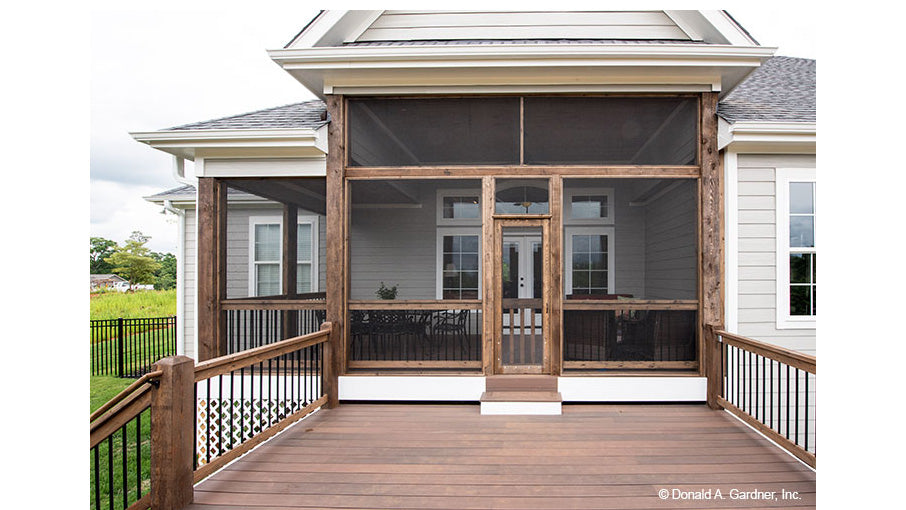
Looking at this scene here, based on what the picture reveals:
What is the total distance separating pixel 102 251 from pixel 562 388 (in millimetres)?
26297

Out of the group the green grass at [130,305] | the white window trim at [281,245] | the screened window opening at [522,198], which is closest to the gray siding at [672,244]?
the screened window opening at [522,198]

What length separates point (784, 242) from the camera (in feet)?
15.8

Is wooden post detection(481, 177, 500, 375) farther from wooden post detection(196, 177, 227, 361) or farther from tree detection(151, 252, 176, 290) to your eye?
tree detection(151, 252, 176, 290)

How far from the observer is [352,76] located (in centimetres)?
480

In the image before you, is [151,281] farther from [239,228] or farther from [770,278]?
[770,278]

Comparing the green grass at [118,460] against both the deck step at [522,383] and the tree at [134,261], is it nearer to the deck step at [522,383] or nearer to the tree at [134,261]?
the deck step at [522,383]

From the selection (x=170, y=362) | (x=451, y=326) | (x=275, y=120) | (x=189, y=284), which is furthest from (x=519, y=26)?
(x=189, y=284)

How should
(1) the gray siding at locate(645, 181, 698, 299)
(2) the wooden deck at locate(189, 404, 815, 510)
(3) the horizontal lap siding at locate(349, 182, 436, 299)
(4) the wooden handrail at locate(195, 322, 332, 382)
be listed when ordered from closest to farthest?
→ (2) the wooden deck at locate(189, 404, 815, 510) → (4) the wooden handrail at locate(195, 322, 332, 382) → (1) the gray siding at locate(645, 181, 698, 299) → (3) the horizontal lap siding at locate(349, 182, 436, 299)

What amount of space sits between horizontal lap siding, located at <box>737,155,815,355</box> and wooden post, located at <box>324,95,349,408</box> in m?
4.33

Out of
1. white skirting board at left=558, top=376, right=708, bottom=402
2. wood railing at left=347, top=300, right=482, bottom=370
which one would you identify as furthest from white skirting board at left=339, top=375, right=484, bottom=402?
white skirting board at left=558, top=376, right=708, bottom=402

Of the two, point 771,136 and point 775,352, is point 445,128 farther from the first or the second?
point 775,352

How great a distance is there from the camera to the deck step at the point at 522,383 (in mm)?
4824

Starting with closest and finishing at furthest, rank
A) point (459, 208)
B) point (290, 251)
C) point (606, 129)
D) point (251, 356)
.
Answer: point (251, 356) → point (606, 129) → point (290, 251) → point (459, 208)

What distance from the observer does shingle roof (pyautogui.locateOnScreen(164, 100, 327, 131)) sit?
5.11 m
